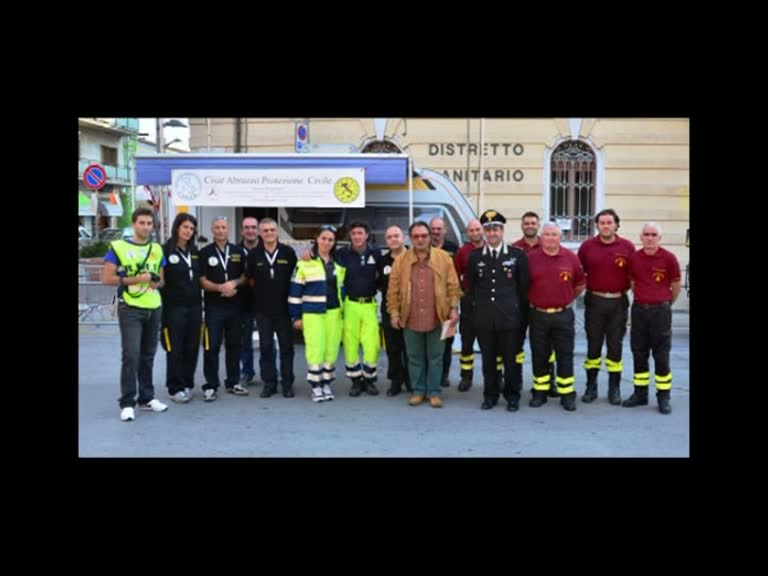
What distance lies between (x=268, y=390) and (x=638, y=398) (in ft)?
12.0

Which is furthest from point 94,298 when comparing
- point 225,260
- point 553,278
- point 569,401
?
point 569,401

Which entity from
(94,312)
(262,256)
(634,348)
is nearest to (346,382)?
(262,256)

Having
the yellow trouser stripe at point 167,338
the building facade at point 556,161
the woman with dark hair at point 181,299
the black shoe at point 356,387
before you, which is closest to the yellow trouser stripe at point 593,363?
the black shoe at point 356,387

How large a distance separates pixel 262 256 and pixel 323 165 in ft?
7.35

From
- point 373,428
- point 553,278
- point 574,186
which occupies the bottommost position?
point 373,428

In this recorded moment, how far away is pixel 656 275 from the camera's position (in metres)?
6.52

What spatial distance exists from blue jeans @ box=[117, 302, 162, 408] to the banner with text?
9.36 feet

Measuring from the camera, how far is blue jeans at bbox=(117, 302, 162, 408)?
20.2 feet

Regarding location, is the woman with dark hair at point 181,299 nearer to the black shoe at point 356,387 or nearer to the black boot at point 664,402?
the black shoe at point 356,387

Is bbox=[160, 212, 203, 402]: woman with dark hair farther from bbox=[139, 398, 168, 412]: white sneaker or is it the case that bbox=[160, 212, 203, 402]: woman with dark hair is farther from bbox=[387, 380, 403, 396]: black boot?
bbox=[387, 380, 403, 396]: black boot

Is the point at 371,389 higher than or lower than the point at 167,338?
lower

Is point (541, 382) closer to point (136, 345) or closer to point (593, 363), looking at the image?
point (593, 363)

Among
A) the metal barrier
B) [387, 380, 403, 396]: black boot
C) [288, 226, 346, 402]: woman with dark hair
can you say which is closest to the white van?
[288, 226, 346, 402]: woman with dark hair

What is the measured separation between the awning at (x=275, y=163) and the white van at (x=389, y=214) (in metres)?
0.66
